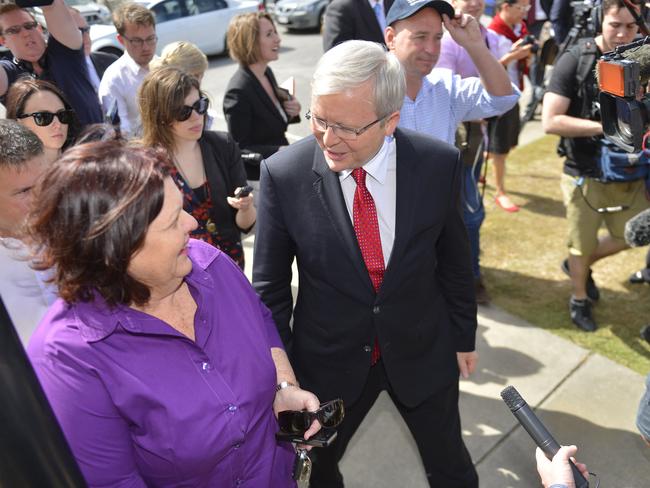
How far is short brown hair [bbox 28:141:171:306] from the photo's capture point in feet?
4.64

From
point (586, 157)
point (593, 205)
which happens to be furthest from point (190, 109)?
point (593, 205)

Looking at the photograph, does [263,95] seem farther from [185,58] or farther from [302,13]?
[302,13]

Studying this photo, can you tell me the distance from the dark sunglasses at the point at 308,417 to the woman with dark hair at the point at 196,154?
46.6 inches

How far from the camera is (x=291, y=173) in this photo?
80.7 inches

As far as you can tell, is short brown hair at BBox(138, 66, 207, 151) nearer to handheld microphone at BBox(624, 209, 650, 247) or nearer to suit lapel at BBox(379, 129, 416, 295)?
suit lapel at BBox(379, 129, 416, 295)

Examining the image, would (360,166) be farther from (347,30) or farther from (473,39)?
(347,30)

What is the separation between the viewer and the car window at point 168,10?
11.8m

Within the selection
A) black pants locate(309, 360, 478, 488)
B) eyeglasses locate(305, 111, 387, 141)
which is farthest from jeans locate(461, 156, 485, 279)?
eyeglasses locate(305, 111, 387, 141)

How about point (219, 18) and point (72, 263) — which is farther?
point (219, 18)

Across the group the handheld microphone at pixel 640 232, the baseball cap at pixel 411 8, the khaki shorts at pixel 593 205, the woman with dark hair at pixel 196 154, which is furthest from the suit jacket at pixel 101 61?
the handheld microphone at pixel 640 232

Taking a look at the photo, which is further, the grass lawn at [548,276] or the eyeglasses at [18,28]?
the grass lawn at [548,276]

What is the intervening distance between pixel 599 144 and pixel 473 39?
49.6 inches

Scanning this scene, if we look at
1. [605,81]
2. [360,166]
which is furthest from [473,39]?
[360,166]

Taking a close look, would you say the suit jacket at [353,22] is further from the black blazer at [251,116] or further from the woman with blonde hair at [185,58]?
the woman with blonde hair at [185,58]
